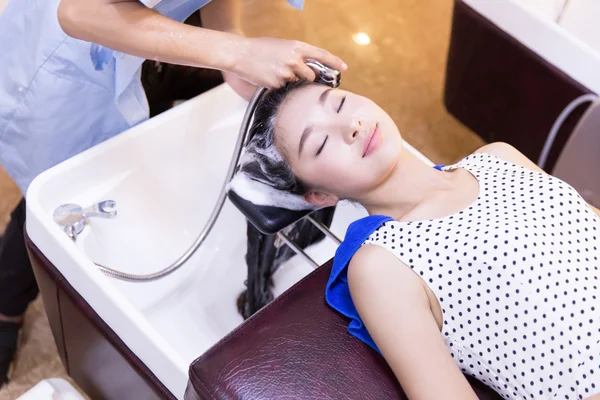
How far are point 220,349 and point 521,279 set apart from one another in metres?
0.52

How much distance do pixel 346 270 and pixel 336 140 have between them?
0.24 metres

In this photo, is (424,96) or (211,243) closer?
(211,243)

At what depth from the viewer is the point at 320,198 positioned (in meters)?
1.33

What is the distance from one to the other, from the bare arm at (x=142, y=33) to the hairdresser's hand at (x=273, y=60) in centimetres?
2

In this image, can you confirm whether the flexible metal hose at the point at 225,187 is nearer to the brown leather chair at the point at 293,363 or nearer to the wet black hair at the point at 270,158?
the wet black hair at the point at 270,158

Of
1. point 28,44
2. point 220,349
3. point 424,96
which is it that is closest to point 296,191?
point 220,349

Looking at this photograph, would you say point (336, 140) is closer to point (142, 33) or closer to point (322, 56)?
point (322, 56)

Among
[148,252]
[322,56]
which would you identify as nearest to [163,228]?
[148,252]

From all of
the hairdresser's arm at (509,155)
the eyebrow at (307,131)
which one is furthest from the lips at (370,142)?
the hairdresser's arm at (509,155)

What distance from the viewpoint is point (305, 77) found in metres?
1.20

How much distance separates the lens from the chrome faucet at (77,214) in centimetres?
132

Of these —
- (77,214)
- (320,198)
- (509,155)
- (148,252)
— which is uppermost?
(509,155)

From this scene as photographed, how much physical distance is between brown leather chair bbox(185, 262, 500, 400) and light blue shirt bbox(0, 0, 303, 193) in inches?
22.5

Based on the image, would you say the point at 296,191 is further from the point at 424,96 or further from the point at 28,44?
the point at 424,96
